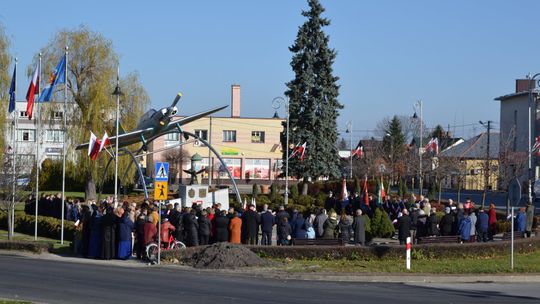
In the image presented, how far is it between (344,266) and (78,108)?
106ft

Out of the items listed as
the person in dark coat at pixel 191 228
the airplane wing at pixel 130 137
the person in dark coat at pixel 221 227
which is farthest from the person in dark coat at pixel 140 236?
the airplane wing at pixel 130 137

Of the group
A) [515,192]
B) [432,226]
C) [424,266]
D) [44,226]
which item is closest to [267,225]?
[432,226]

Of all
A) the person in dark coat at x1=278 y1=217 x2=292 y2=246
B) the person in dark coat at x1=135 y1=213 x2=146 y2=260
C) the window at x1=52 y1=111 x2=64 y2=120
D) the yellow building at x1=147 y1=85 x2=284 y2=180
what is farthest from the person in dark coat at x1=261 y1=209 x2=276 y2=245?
the yellow building at x1=147 y1=85 x2=284 y2=180

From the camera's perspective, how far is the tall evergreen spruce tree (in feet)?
192

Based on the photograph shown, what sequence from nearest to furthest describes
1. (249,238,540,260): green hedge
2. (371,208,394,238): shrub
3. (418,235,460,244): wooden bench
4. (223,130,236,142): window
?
(249,238,540,260): green hedge
(418,235,460,244): wooden bench
(371,208,394,238): shrub
(223,130,236,142): window

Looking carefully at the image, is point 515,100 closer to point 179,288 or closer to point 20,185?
point 20,185

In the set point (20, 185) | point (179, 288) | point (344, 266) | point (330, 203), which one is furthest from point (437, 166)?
point (179, 288)

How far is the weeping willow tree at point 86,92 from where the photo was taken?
172 ft

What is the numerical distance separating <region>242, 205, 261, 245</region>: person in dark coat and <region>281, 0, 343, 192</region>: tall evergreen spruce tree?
30.6m

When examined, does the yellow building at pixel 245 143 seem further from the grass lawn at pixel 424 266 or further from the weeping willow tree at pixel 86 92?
the grass lawn at pixel 424 266

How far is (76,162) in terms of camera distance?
53312 mm

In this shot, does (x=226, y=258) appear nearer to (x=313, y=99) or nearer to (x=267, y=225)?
(x=267, y=225)

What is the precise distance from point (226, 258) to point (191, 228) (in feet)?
11.9

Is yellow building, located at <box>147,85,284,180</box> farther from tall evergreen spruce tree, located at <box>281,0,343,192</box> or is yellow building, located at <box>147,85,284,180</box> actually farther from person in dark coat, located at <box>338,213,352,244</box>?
person in dark coat, located at <box>338,213,352,244</box>
